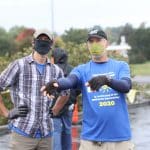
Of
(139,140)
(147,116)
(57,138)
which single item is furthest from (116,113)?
(147,116)

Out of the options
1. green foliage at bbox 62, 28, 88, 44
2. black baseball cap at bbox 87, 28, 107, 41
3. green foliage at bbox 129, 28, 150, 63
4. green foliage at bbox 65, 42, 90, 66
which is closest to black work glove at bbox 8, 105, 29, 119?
black baseball cap at bbox 87, 28, 107, 41

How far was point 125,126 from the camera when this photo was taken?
196 inches

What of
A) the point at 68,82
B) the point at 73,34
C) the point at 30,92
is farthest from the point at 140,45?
the point at 68,82

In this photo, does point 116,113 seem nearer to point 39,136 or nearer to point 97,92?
point 97,92

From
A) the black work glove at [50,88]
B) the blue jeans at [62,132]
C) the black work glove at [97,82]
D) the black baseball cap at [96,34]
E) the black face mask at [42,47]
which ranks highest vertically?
the black baseball cap at [96,34]

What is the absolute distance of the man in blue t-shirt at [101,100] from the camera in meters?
4.91

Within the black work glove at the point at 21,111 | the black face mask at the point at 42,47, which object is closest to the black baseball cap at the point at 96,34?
the black face mask at the point at 42,47

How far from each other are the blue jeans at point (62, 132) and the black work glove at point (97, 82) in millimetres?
3483

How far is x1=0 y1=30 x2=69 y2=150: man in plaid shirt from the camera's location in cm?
550

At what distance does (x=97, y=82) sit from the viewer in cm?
457

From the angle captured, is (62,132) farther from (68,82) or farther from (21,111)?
(68,82)

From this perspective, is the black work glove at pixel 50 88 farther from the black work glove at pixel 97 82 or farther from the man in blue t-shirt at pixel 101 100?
the black work glove at pixel 97 82

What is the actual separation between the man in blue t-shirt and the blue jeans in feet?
9.92

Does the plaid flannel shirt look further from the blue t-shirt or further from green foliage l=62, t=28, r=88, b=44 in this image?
green foliage l=62, t=28, r=88, b=44
